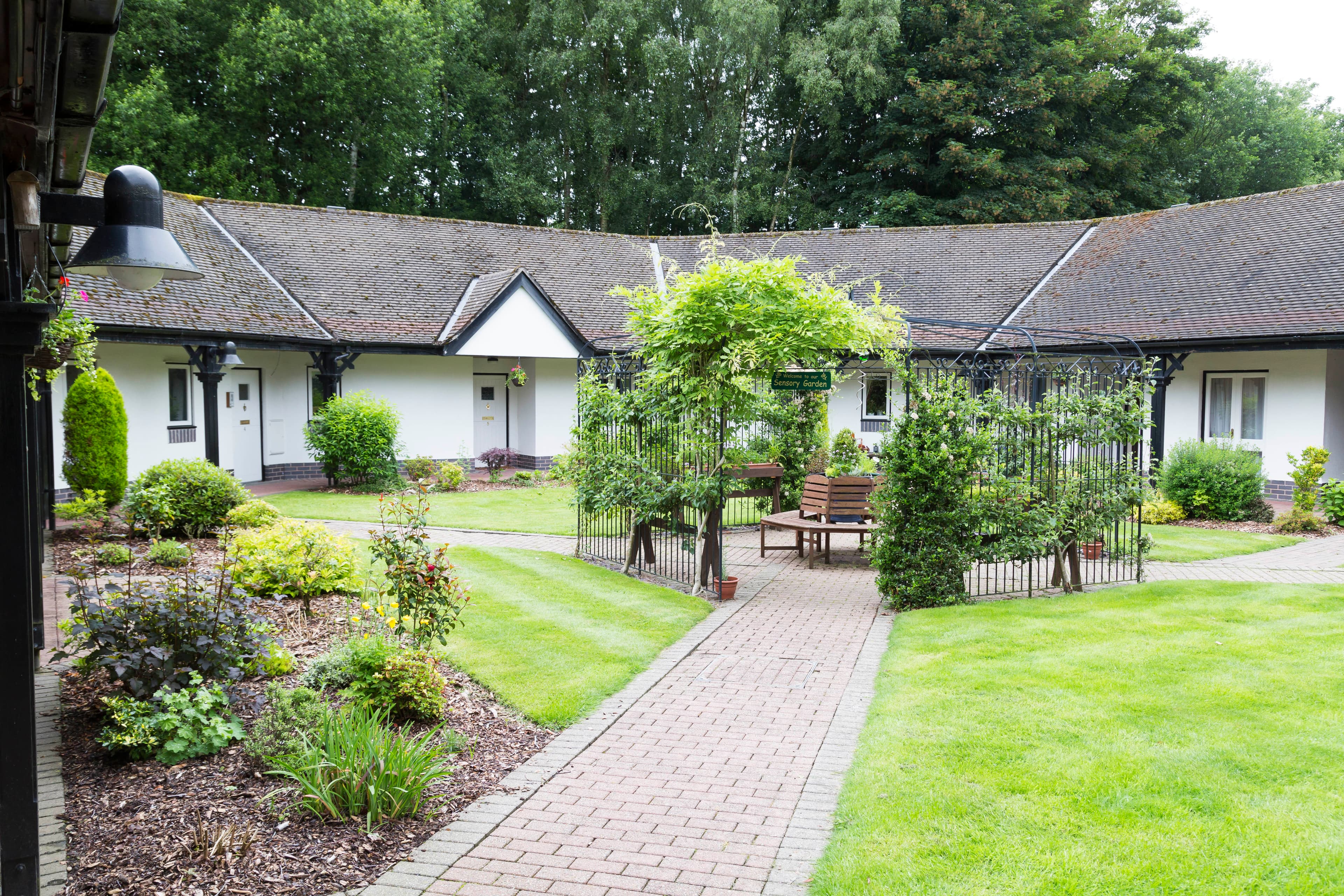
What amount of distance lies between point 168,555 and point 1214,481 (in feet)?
51.9

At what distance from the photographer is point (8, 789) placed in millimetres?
3689

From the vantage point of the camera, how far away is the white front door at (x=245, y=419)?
20.1 m

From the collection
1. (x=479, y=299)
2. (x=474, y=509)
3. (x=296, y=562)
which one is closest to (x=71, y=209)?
(x=296, y=562)

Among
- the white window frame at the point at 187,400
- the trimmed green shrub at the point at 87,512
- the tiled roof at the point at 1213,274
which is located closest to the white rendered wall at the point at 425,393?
the white window frame at the point at 187,400

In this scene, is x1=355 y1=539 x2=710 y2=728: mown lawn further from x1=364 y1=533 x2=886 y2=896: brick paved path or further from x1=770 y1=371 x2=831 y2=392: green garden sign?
x1=770 y1=371 x2=831 y2=392: green garden sign

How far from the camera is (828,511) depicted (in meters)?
12.5

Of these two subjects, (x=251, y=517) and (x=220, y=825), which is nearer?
(x=220, y=825)

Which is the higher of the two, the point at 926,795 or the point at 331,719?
the point at 331,719

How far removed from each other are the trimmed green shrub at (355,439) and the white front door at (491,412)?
434 centimetres

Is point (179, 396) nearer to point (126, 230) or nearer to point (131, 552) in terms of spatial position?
point (131, 552)

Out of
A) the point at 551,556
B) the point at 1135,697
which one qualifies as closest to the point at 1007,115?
the point at 551,556

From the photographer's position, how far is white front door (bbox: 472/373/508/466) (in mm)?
24141

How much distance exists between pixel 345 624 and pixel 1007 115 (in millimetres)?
32445

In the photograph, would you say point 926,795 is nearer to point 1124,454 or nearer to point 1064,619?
point 1064,619
